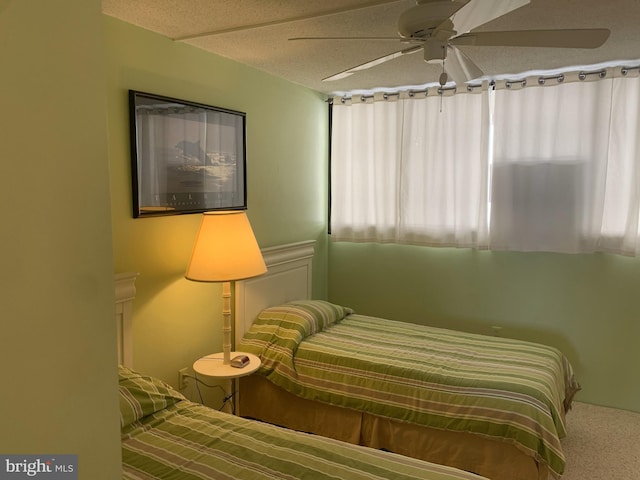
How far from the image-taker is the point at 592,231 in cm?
329

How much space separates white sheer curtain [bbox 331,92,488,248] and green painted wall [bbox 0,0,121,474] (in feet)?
10.9

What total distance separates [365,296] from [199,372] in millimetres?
1959

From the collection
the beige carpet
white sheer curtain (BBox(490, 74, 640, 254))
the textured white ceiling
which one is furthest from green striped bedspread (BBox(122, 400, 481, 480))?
white sheer curtain (BBox(490, 74, 640, 254))

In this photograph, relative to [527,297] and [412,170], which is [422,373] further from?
[412,170]

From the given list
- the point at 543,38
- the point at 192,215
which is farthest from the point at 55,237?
the point at 192,215

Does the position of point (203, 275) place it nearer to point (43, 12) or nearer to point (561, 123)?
point (43, 12)

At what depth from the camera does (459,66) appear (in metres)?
2.05

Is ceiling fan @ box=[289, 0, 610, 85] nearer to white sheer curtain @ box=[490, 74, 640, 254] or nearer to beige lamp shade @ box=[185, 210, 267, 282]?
beige lamp shade @ box=[185, 210, 267, 282]

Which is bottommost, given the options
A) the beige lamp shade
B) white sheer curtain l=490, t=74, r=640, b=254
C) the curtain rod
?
the beige lamp shade

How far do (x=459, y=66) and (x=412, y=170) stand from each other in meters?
1.85

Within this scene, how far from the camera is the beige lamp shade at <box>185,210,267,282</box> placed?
2553 millimetres

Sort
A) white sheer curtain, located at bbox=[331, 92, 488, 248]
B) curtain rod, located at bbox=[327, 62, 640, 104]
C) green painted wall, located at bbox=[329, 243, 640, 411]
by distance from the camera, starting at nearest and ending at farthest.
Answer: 1. curtain rod, located at bbox=[327, 62, 640, 104]
2. green painted wall, located at bbox=[329, 243, 640, 411]
3. white sheer curtain, located at bbox=[331, 92, 488, 248]

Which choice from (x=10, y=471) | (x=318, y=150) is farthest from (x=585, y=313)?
(x=10, y=471)

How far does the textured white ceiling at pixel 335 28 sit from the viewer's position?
2123 mm
